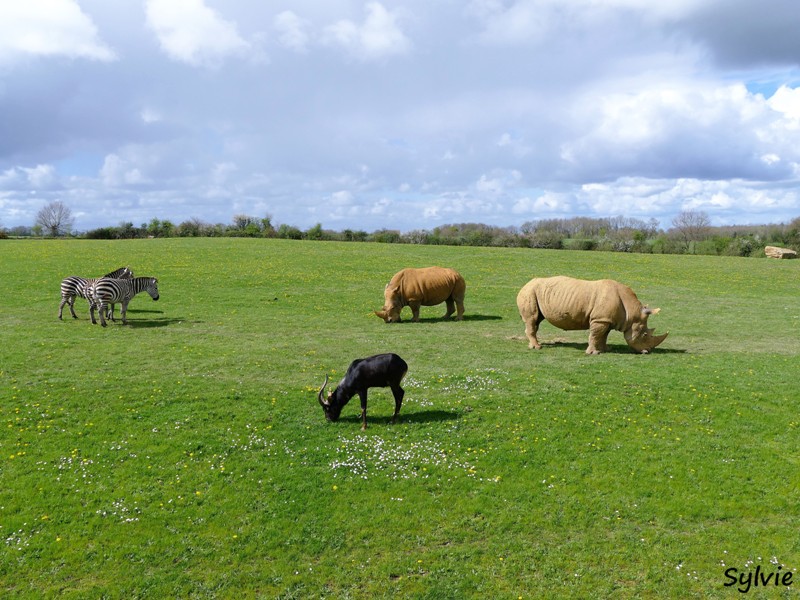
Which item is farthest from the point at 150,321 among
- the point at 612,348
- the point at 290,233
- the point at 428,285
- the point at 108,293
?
the point at 290,233

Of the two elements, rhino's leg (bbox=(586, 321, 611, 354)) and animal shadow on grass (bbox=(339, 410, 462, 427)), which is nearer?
animal shadow on grass (bbox=(339, 410, 462, 427))

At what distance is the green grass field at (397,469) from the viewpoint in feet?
27.3

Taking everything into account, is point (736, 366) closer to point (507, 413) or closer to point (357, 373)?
point (507, 413)

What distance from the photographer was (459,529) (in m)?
9.32

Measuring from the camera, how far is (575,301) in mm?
19000

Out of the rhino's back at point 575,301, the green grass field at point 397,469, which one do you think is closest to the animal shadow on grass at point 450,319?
the green grass field at point 397,469

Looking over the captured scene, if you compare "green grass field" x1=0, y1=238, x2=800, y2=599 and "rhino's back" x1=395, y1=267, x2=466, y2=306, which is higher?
"rhino's back" x1=395, y1=267, x2=466, y2=306

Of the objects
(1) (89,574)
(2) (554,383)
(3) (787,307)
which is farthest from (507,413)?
(3) (787,307)

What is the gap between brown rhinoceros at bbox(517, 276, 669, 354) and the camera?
1870 centimetres

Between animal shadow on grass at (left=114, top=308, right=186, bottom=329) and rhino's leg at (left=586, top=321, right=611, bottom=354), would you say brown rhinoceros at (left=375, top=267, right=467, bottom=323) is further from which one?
animal shadow on grass at (left=114, top=308, right=186, bottom=329)

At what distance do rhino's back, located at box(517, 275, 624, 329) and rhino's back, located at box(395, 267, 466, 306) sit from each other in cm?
661

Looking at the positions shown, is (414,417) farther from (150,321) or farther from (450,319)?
(150,321)

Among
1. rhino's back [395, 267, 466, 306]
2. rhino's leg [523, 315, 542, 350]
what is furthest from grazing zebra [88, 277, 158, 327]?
rhino's leg [523, 315, 542, 350]

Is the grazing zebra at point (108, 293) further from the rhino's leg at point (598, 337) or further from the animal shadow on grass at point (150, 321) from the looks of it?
the rhino's leg at point (598, 337)
